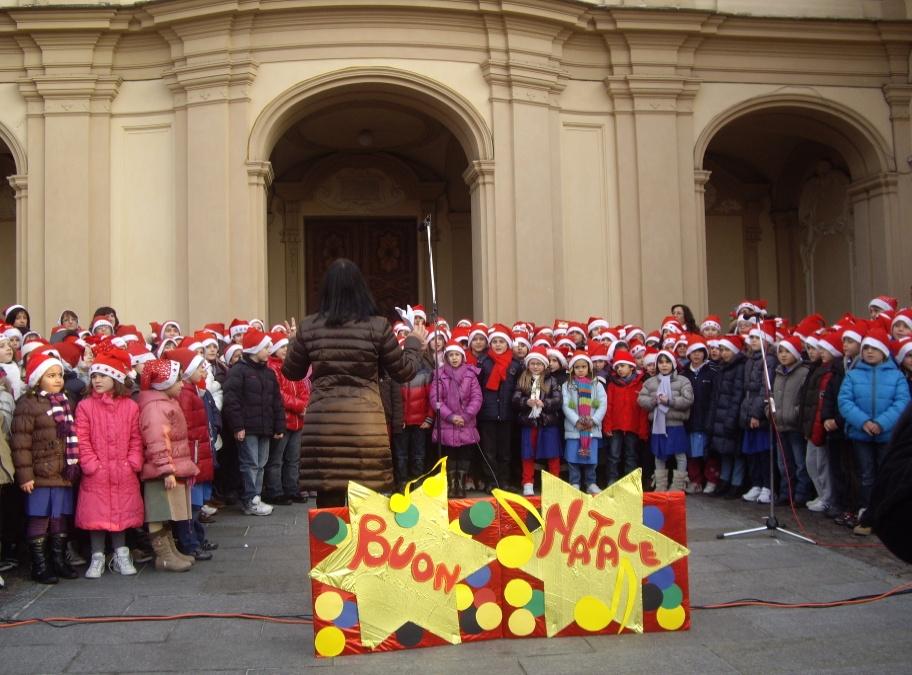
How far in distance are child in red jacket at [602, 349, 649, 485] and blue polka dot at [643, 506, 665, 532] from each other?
16.2 feet

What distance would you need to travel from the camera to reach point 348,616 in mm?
4926

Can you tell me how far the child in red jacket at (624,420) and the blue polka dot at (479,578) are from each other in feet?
17.5

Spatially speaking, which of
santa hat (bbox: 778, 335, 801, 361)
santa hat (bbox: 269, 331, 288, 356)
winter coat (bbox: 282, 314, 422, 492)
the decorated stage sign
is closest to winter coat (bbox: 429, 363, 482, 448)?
santa hat (bbox: 269, 331, 288, 356)

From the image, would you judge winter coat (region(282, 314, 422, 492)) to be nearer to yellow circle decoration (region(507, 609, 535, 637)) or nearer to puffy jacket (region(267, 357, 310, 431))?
yellow circle decoration (region(507, 609, 535, 637))

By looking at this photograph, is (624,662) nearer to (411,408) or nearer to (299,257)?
(411,408)

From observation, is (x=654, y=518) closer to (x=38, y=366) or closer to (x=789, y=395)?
(x=38, y=366)

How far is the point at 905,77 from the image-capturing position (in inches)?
653

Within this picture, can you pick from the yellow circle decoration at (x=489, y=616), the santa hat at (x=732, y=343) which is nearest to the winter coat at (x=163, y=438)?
the yellow circle decoration at (x=489, y=616)

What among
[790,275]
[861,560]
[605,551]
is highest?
[790,275]

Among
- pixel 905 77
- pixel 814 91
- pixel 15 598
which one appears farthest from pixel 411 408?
pixel 905 77

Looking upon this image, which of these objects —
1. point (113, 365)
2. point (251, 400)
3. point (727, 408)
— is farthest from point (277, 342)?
point (727, 408)

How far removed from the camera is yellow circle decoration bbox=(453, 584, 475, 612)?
16.6 feet

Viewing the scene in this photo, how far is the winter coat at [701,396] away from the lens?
1011 cm

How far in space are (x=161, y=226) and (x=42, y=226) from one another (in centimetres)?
180
